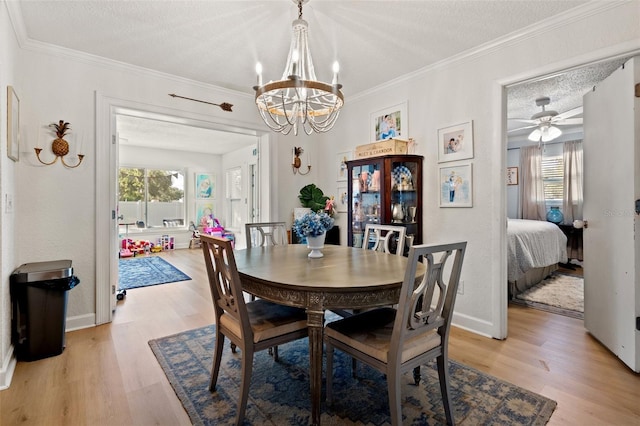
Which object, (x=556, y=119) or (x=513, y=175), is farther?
(x=513, y=175)

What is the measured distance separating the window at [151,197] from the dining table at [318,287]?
664 cm

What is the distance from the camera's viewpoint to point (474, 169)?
2.79 metres

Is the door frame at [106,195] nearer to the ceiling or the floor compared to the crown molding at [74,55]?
nearer to the floor

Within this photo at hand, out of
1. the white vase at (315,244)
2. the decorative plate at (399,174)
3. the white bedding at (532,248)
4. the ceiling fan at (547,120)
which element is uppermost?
the ceiling fan at (547,120)

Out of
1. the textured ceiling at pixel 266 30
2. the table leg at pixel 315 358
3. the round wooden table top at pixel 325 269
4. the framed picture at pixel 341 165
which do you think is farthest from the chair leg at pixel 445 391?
the framed picture at pixel 341 165

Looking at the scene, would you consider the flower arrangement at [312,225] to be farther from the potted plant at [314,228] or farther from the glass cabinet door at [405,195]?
the glass cabinet door at [405,195]

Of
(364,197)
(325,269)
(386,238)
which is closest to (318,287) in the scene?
(325,269)

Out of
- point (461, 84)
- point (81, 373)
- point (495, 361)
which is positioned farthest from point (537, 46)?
point (81, 373)

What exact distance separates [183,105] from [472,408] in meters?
3.68

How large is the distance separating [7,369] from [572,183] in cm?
791

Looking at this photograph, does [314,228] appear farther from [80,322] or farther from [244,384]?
[80,322]

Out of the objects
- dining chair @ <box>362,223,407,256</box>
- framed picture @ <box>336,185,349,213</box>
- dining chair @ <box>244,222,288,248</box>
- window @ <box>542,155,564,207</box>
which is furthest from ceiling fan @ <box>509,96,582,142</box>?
dining chair @ <box>244,222,288,248</box>

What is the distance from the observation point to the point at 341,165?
4.12 m

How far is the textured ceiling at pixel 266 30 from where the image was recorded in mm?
2111
